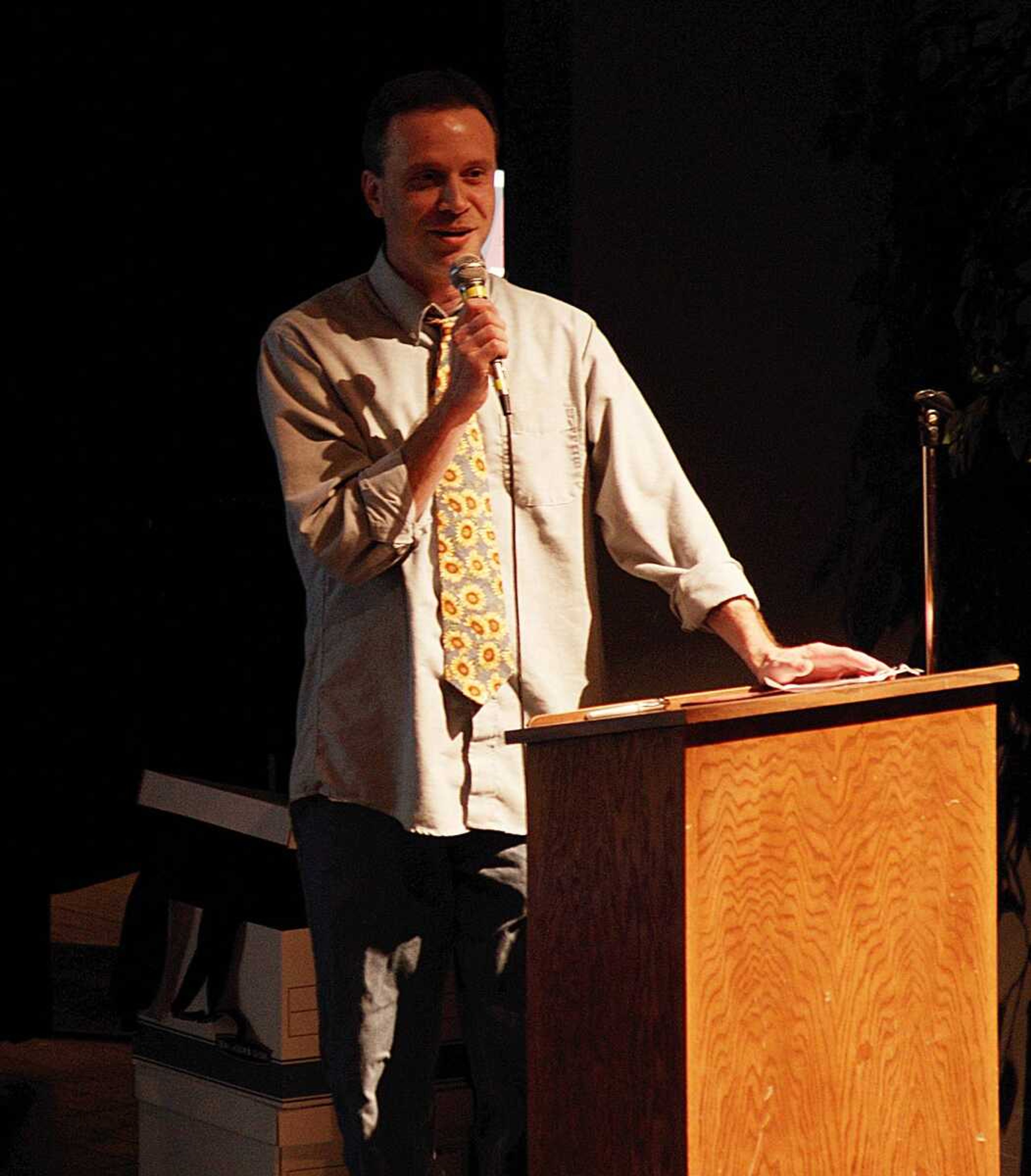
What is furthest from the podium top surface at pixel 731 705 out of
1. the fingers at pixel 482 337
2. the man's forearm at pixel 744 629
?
the fingers at pixel 482 337

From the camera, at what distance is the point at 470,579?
104 inches

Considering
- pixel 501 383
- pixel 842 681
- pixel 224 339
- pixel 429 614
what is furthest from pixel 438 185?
pixel 224 339

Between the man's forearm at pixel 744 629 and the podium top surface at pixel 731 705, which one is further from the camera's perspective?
the man's forearm at pixel 744 629

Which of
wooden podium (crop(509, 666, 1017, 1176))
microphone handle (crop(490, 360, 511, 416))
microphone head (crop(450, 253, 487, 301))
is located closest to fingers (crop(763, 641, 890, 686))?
wooden podium (crop(509, 666, 1017, 1176))

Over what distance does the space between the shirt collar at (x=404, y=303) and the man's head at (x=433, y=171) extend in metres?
0.01

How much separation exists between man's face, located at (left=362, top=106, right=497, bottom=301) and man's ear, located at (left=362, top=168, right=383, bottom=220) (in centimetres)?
2

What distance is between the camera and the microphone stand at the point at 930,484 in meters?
2.47

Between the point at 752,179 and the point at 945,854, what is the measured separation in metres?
1.53

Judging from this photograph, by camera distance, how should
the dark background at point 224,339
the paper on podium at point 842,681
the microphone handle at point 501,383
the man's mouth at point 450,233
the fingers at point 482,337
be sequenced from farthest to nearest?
the dark background at point 224,339 < the man's mouth at point 450,233 < the microphone handle at point 501,383 < the fingers at point 482,337 < the paper on podium at point 842,681

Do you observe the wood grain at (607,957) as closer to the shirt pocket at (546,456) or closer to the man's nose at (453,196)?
the shirt pocket at (546,456)

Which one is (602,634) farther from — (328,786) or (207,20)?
(207,20)

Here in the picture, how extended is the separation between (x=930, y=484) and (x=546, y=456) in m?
0.51

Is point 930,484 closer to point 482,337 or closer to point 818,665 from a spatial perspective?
point 818,665

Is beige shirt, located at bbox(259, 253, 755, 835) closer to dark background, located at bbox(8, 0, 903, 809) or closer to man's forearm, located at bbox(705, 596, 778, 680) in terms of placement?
man's forearm, located at bbox(705, 596, 778, 680)
